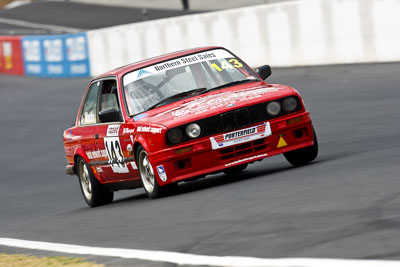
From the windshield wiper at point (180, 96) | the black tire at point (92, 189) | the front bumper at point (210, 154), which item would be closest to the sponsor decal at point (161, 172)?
the front bumper at point (210, 154)

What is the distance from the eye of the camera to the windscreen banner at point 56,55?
95.7 ft

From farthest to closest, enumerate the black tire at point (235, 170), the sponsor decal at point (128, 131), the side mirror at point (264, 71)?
the black tire at point (235, 170) < the side mirror at point (264, 71) < the sponsor decal at point (128, 131)

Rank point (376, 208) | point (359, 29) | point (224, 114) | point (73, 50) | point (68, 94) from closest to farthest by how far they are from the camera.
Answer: point (376, 208)
point (224, 114)
point (359, 29)
point (68, 94)
point (73, 50)

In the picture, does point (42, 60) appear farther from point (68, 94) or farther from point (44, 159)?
point (44, 159)

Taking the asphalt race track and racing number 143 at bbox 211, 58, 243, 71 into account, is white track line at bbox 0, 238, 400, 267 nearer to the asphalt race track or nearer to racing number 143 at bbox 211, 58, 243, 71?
the asphalt race track

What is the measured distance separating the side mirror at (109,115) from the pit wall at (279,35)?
31.7 ft

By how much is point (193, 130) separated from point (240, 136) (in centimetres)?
45

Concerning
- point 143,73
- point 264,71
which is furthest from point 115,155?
point 264,71

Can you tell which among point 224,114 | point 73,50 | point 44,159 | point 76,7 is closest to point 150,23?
point 73,50

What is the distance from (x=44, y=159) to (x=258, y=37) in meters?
6.95

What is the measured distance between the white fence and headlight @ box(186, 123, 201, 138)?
1016 centimetres

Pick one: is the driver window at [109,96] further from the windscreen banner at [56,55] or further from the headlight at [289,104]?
the windscreen banner at [56,55]

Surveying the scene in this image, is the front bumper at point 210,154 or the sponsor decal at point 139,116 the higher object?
the sponsor decal at point 139,116

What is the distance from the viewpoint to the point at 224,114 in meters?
8.90
